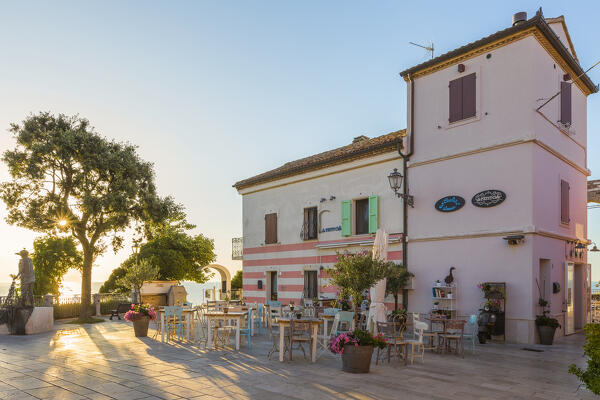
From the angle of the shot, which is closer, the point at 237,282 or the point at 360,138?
the point at 360,138

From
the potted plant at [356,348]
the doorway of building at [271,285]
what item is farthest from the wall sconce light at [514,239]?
the doorway of building at [271,285]

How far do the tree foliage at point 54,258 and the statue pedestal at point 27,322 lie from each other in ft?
52.4

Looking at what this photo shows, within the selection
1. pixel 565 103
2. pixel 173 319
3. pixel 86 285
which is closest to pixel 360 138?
pixel 565 103

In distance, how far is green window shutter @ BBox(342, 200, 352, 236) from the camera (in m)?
16.1

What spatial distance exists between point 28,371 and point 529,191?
37.5 feet

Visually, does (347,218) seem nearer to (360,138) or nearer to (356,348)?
(360,138)

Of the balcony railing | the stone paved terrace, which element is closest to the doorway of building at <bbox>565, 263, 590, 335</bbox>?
the stone paved terrace

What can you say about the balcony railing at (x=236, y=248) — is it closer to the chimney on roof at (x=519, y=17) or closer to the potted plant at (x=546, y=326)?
the potted plant at (x=546, y=326)

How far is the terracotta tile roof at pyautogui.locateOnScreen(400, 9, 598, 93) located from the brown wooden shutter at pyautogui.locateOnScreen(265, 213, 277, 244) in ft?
25.8

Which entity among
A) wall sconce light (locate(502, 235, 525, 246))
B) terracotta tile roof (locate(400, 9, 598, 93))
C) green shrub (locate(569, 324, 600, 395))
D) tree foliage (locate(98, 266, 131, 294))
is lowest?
tree foliage (locate(98, 266, 131, 294))

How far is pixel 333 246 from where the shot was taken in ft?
54.0

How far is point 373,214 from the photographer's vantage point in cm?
A: 1536

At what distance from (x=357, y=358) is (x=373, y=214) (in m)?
8.13

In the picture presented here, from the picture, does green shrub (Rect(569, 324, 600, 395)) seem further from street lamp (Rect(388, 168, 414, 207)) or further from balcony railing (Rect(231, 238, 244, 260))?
balcony railing (Rect(231, 238, 244, 260))
